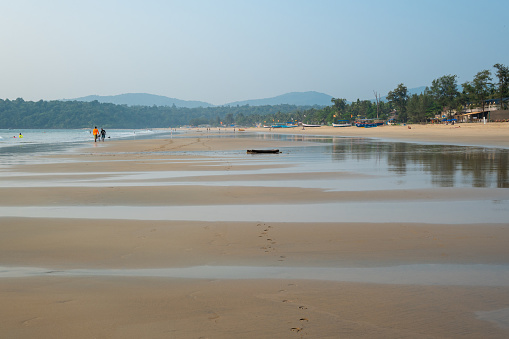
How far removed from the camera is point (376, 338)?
12.0 ft

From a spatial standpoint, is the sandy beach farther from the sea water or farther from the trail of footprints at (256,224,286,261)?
the sea water

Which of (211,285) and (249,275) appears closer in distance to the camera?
(211,285)

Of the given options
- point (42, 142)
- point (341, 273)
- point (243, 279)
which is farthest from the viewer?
point (42, 142)

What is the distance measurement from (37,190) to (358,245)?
10.2 meters

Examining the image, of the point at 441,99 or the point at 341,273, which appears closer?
the point at 341,273

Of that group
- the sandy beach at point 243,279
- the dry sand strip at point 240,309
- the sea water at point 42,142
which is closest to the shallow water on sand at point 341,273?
the sandy beach at point 243,279

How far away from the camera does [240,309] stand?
427 cm

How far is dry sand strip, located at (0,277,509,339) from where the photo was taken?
3.78 metres

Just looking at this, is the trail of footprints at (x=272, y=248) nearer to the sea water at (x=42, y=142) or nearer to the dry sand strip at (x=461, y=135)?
the dry sand strip at (x=461, y=135)

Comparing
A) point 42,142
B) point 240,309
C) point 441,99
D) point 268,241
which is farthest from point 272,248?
point 441,99

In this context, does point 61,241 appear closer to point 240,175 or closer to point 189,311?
point 189,311

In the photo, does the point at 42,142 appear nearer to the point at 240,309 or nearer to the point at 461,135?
the point at 461,135

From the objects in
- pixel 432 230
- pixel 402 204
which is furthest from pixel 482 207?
pixel 432 230

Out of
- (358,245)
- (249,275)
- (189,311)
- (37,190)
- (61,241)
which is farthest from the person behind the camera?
(37,190)
